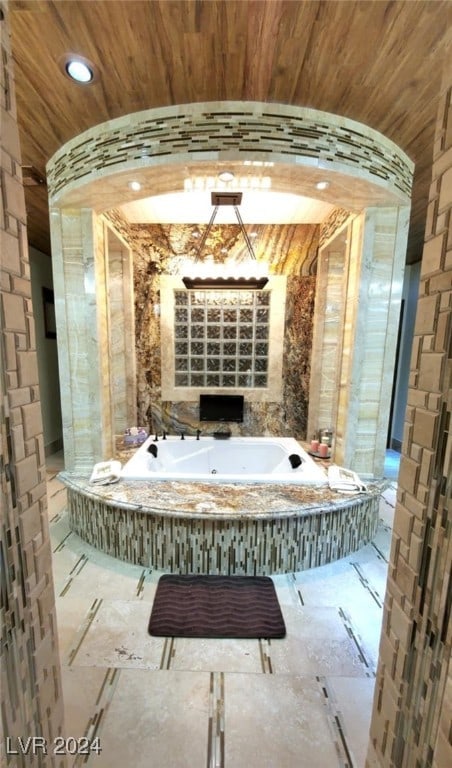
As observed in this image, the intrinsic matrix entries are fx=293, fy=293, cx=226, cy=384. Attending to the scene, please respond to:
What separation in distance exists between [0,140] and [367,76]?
1.66m

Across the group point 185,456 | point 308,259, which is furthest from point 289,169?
point 185,456

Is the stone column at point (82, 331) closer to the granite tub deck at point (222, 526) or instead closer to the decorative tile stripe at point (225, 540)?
the granite tub deck at point (222, 526)

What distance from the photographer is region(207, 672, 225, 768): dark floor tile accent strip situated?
101cm

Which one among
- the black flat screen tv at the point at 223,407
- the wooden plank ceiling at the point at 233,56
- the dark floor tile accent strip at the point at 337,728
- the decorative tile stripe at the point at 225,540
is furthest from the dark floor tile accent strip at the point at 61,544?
the wooden plank ceiling at the point at 233,56

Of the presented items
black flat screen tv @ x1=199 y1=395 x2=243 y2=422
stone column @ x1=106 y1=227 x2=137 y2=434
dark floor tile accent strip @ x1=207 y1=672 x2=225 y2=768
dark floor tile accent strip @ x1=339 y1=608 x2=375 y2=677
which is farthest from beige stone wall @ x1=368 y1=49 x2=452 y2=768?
stone column @ x1=106 y1=227 x2=137 y2=434

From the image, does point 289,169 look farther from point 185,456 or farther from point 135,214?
point 185,456

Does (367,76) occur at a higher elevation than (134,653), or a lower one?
higher

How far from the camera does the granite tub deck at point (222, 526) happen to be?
181 centimetres

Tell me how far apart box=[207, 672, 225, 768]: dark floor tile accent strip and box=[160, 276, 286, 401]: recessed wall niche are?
2.35 meters

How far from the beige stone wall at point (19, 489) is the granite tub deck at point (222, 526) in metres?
1.13

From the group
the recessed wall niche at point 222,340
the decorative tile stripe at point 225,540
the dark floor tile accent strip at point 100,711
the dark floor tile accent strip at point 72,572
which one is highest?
the recessed wall niche at point 222,340

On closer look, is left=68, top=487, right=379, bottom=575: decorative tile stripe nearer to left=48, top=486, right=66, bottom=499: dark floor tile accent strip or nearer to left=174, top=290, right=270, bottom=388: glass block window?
left=48, top=486, right=66, bottom=499: dark floor tile accent strip

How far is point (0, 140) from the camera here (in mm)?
543

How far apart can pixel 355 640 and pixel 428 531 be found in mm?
1350
